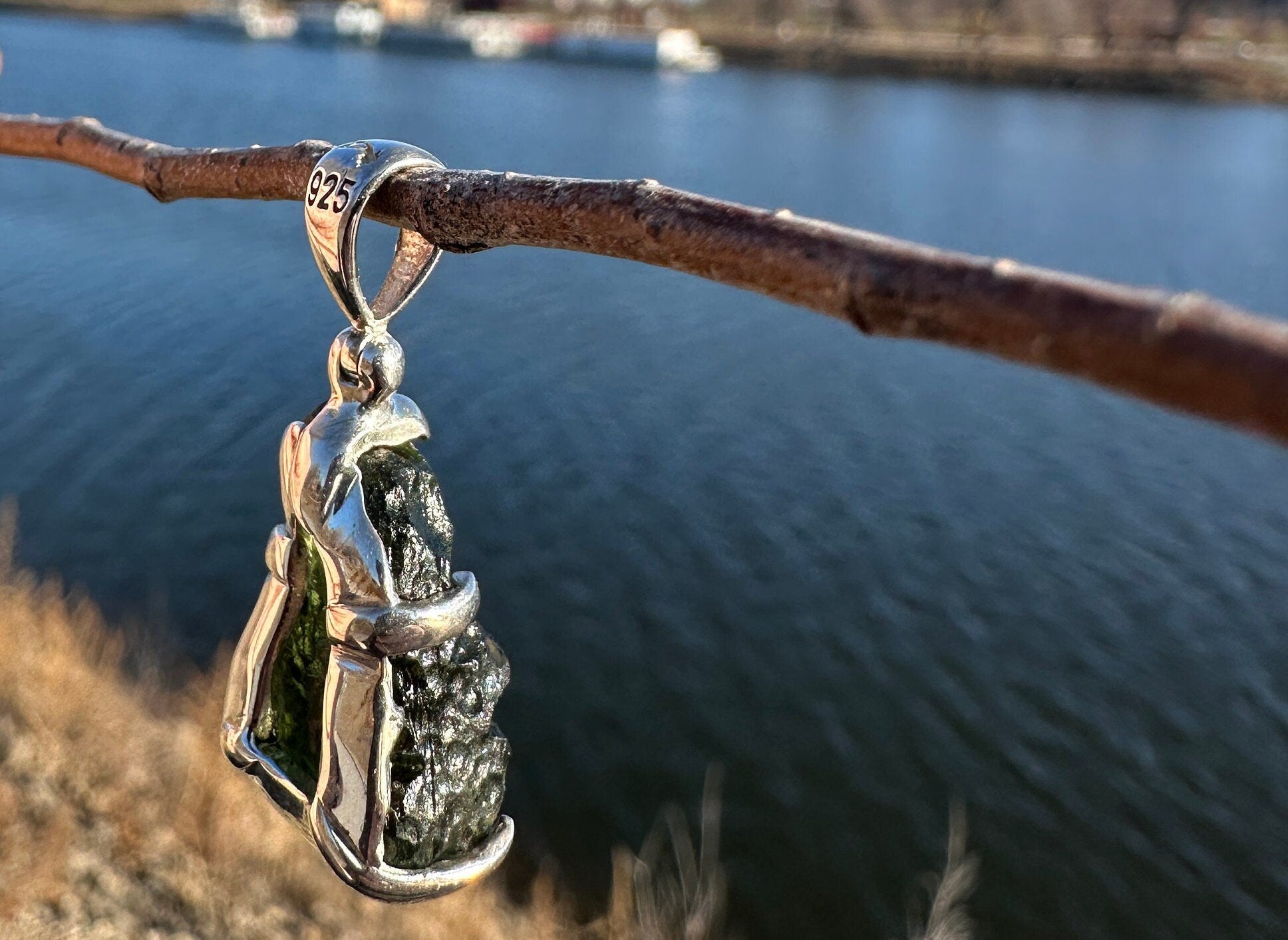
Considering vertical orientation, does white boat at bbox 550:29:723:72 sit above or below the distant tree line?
below

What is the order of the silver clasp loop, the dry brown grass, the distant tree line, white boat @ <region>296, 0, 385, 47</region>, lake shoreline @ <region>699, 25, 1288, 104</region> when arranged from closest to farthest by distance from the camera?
the silver clasp loop → the dry brown grass → lake shoreline @ <region>699, 25, 1288, 104</region> → the distant tree line → white boat @ <region>296, 0, 385, 47</region>

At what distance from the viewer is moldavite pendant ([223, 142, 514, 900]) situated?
0.82m

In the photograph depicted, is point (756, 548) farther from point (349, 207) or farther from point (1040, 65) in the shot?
point (1040, 65)

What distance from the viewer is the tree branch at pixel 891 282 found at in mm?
465

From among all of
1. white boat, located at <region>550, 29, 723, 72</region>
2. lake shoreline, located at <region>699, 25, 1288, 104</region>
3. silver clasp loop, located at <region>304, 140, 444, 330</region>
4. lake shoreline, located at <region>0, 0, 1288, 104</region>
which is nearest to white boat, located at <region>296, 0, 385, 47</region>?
lake shoreline, located at <region>0, 0, 1288, 104</region>

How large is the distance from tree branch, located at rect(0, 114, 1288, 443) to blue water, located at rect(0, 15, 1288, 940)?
4174 mm

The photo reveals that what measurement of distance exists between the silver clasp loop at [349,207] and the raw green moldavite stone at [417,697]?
121mm

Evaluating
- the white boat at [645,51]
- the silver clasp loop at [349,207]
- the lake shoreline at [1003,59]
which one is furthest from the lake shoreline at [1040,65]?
the silver clasp loop at [349,207]

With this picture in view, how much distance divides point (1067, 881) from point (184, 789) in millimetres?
3505

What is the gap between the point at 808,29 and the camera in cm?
3145

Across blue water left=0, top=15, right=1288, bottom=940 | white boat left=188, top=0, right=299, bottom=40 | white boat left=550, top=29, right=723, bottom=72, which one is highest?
white boat left=188, top=0, right=299, bottom=40

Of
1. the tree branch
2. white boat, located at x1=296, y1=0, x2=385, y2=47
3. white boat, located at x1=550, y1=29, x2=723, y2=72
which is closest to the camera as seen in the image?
the tree branch

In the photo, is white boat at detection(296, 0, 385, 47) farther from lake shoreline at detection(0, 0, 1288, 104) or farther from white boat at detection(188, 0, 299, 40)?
lake shoreline at detection(0, 0, 1288, 104)

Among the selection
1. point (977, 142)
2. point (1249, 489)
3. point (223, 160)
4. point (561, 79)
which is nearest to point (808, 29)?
point (561, 79)
